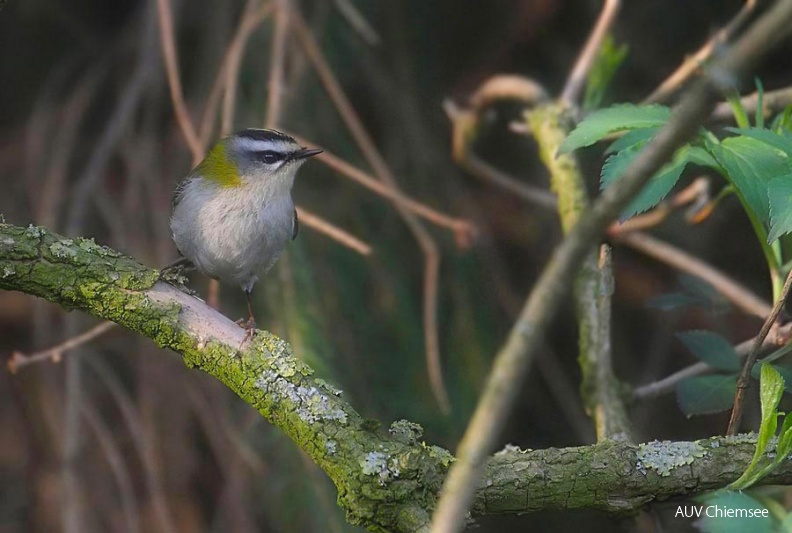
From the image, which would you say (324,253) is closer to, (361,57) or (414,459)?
(361,57)

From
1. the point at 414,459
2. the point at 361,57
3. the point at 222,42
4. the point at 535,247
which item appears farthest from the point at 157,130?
the point at 414,459

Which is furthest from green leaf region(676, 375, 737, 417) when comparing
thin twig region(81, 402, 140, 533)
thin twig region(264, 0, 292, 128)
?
thin twig region(81, 402, 140, 533)

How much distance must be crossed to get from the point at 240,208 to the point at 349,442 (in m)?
1.26

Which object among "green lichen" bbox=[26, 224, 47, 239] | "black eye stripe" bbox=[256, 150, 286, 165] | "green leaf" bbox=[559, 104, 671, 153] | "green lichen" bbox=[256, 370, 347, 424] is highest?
"black eye stripe" bbox=[256, 150, 286, 165]

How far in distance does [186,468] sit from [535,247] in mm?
1446

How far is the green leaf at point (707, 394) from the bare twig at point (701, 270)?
18.5 inches

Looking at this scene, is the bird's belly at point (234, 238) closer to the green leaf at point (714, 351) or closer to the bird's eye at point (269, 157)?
the bird's eye at point (269, 157)

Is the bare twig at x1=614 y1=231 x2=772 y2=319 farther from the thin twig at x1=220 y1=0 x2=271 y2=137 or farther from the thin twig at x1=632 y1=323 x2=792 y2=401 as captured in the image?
the thin twig at x1=220 y1=0 x2=271 y2=137

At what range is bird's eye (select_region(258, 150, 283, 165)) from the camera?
239 cm

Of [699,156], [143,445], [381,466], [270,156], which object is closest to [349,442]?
[381,466]

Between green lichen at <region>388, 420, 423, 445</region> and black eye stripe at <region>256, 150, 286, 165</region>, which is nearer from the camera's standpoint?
green lichen at <region>388, 420, 423, 445</region>

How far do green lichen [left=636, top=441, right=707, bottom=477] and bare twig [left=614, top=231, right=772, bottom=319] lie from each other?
0.77m

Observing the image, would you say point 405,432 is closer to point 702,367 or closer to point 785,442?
point 785,442

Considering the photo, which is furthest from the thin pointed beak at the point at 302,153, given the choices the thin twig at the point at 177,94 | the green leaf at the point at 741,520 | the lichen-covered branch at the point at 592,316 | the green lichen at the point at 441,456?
the green leaf at the point at 741,520
